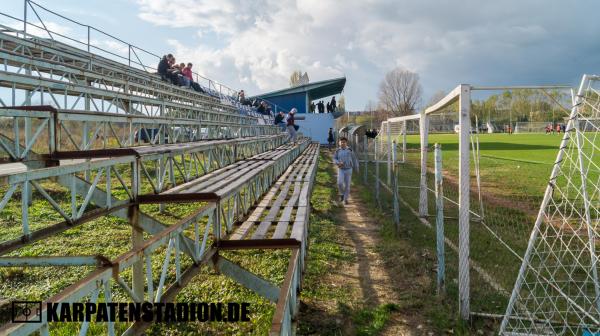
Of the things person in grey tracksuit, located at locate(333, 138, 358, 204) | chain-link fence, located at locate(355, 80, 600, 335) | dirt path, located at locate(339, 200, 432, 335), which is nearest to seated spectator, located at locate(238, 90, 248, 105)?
chain-link fence, located at locate(355, 80, 600, 335)

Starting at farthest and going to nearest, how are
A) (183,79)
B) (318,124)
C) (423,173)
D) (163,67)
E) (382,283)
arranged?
(318,124) → (183,79) → (163,67) → (423,173) → (382,283)

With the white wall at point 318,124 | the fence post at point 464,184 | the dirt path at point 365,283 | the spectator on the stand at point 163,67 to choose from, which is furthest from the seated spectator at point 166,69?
the white wall at point 318,124

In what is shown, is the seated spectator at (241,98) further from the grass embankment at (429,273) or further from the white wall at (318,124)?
the grass embankment at (429,273)

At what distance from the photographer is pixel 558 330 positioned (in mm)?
4516

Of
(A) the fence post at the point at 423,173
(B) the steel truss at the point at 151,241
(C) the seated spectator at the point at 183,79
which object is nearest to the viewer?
(B) the steel truss at the point at 151,241

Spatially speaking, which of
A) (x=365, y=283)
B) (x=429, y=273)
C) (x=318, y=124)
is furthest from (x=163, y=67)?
(x=318, y=124)

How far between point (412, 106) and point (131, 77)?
246 ft

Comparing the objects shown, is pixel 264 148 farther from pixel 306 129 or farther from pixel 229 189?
pixel 306 129

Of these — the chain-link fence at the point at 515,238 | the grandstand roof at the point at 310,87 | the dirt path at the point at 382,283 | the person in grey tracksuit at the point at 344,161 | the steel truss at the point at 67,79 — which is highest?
the grandstand roof at the point at 310,87

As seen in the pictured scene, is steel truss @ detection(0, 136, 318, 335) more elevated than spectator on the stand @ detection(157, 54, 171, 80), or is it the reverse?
spectator on the stand @ detection(157, 54, 171, 80)

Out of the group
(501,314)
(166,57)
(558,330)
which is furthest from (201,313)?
(166,57)

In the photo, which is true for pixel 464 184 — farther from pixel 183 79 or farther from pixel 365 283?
pixel 183 79

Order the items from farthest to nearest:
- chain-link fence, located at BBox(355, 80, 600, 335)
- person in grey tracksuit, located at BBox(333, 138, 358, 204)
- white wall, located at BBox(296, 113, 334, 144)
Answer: white wall, located at BBox(296, 113, 334, 144), person in grey tracksuit, located at BBox(333, 138, 358, 204), chain-link fence, located at BBox(355, 80, 600, 335)

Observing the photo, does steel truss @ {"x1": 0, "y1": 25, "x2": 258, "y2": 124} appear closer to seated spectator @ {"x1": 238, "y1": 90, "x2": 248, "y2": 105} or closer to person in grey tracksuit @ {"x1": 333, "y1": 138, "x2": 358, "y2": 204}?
person in grey tracksuit @ {"x1": 333, "y1": 138, "x2": 358, "y2": 204}
